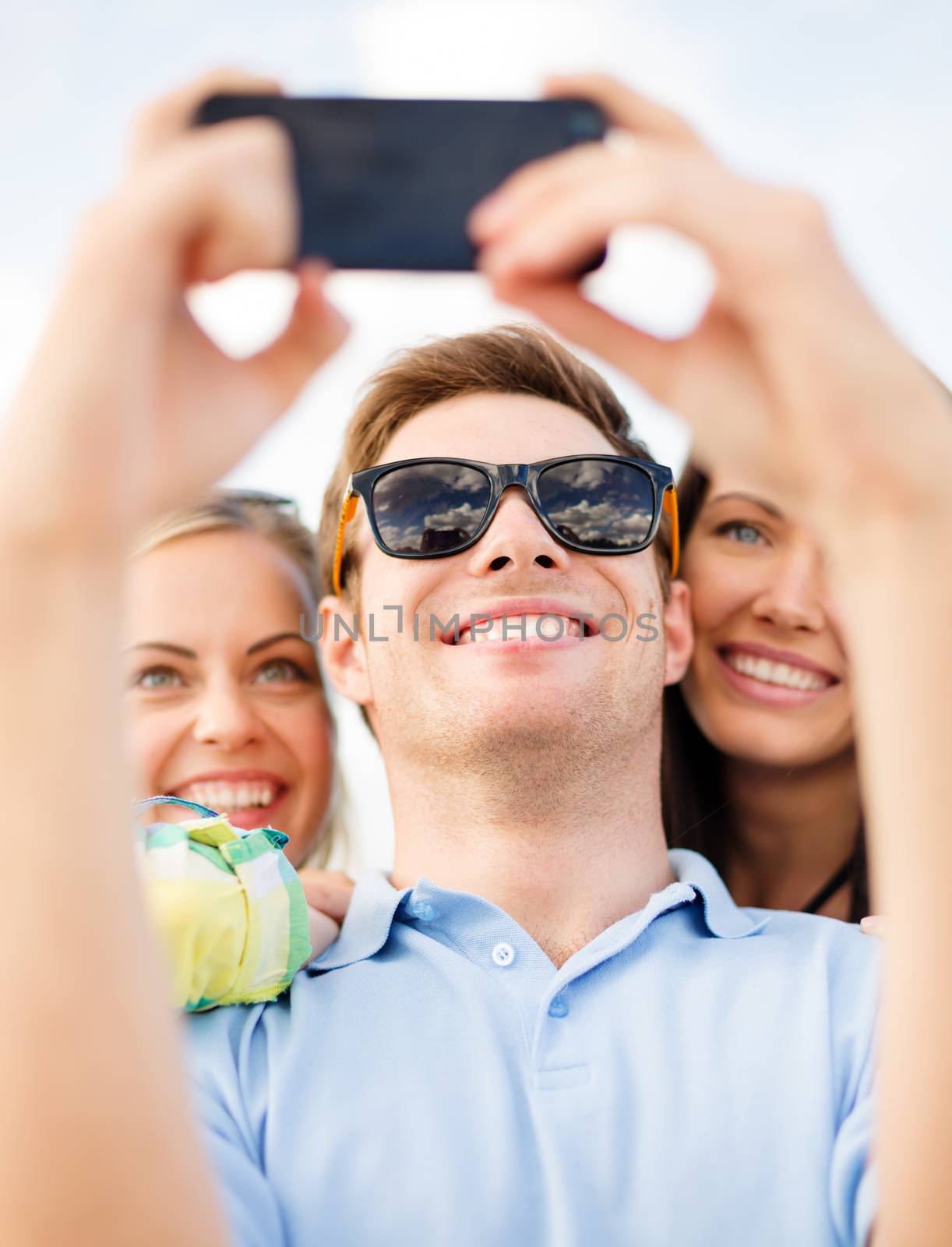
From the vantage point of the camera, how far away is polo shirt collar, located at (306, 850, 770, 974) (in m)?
2.25

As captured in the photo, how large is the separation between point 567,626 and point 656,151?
1.31 m

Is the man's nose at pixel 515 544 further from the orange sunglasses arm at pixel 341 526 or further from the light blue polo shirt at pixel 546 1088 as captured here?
the light blue polo shirt at pixel 546 1088

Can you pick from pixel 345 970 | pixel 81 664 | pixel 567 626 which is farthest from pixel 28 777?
pixel 567 626

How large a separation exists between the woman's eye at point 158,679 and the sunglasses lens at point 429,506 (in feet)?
3.93

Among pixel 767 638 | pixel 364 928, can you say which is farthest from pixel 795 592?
pixel 364 928

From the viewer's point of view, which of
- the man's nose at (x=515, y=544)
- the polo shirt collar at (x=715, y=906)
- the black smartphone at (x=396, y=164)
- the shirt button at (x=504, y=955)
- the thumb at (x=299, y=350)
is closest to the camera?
the black smartphone at (x=396, y=164)

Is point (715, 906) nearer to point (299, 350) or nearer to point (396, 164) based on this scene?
point (299, 350)

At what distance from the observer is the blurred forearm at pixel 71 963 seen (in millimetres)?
1212

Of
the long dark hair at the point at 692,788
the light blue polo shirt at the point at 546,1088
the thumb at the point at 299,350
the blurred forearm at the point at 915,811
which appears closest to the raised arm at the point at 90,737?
the thumb at the point at 299,350

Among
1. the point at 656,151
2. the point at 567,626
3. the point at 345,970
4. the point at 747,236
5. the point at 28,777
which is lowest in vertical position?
the point at 345,970

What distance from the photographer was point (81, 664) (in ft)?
4.11

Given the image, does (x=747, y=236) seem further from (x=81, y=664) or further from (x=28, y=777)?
(x=28, y=777)

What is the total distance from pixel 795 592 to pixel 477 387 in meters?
1.10

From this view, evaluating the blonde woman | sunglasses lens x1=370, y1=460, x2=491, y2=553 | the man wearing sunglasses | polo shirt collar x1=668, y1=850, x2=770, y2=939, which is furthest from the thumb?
the blonde woman
